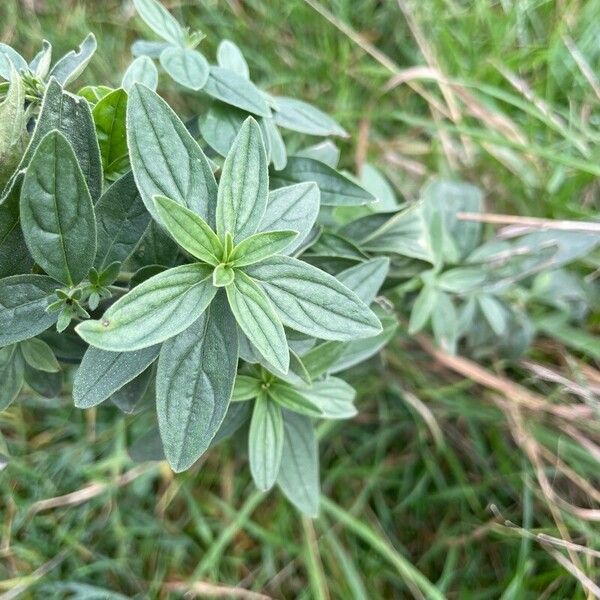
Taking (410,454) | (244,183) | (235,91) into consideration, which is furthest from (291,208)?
(410,454)

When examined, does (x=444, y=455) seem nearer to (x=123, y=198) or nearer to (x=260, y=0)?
(x=123, y=198)

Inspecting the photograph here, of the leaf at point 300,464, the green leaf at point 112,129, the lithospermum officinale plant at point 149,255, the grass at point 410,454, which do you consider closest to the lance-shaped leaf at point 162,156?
the lithospermum officinale plant at point 149,255

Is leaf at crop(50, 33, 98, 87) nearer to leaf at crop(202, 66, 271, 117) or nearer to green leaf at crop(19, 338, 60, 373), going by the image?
leaf at crop(202, 66, 271, 117)

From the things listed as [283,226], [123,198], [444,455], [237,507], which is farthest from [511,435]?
[123,198]

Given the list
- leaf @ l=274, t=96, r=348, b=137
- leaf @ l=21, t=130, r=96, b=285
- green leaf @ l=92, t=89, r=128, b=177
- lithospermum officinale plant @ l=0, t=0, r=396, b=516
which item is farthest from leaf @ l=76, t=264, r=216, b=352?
leaf @ l=274, t=96, r=348, b=137

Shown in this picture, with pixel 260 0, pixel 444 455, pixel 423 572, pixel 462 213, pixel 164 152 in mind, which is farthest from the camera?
pixel 260 0

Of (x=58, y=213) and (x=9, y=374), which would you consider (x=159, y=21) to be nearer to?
(x=58, y=213)

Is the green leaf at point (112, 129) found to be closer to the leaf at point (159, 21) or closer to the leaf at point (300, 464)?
the leaf at point (159, 21)
